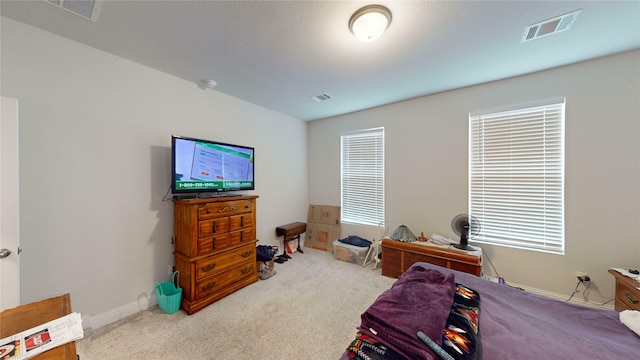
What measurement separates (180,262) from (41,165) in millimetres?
1421

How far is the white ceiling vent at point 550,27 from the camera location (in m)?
1.60

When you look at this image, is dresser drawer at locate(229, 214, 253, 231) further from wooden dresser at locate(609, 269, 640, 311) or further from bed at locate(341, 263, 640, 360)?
wooden dresser at locate(609, 269, 640, 311)

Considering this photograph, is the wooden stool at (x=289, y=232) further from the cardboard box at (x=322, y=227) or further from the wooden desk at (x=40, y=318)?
the wooden desk at (x=40, y=318)

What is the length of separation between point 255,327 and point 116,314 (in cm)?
142

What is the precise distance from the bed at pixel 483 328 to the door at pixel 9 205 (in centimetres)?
224

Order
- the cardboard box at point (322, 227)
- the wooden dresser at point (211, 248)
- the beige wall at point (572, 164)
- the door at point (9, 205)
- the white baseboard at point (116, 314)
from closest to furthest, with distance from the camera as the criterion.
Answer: the door at point (9, 205)
the white baseboard at point (116, 314)
the beige wall at point (572, 164)
the wooden dresser at point (211, 248)
the cardboard box at point (322, 227)

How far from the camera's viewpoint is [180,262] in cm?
→ 234

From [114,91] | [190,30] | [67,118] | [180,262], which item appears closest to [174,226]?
[180,262]

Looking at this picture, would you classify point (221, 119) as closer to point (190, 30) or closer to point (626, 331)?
point (190, 30)

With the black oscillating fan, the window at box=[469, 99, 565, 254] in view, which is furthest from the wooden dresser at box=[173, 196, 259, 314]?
the window at box=[469, 99, 565, 254]

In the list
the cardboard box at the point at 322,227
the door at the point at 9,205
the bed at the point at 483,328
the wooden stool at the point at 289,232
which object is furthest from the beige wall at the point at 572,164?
the door at the point at 9,205

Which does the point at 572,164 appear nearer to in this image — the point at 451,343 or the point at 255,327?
the point at 451,343

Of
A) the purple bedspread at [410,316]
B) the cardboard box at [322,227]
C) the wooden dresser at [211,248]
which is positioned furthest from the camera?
the cardboard box at [322,227]

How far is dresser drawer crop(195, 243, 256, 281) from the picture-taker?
2260 millimetres
